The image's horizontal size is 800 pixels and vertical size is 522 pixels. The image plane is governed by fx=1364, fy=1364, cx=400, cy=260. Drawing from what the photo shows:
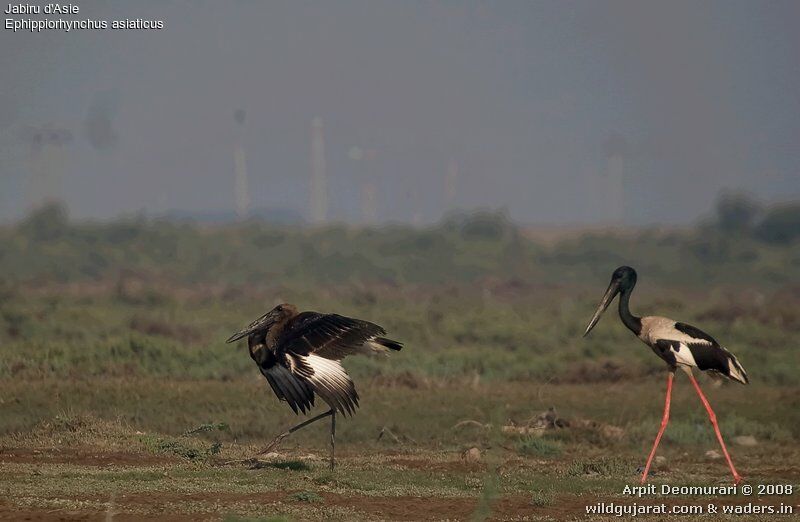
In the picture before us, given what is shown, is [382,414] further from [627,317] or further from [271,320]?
[627,317]

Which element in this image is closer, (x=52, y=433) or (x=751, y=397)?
(x=52, y=433)

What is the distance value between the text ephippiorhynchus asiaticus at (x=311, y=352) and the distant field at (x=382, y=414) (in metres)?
0.78

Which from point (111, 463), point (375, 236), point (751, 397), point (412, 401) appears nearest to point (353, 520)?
point (111, 463)

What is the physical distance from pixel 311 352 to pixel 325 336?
1.00ft

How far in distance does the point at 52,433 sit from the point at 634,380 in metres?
11.8

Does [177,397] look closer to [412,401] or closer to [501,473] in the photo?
[412,401]

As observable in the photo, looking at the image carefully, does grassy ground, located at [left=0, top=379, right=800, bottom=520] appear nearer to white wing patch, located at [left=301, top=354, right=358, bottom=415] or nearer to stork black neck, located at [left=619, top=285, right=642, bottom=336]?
white wing patch, located at [left=301, top=354, right=358, bottom=415]

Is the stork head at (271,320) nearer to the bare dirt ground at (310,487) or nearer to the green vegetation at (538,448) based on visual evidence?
the bare dirt ground at (310,487)

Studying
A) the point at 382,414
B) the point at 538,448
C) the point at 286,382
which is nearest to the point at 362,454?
the point at 538,448

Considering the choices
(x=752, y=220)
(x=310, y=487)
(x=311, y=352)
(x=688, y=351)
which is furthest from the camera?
(x=752, y=220)

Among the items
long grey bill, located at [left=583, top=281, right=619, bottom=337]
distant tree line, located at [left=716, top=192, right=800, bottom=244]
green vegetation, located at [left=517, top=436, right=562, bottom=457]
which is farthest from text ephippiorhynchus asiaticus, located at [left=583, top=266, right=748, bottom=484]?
distant tree line, located at [left=716, top=192, right=800, bottom=244]

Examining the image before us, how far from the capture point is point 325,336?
44.1ft

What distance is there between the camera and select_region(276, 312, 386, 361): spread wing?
13.3 metres

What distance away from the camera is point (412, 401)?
19.6 m
